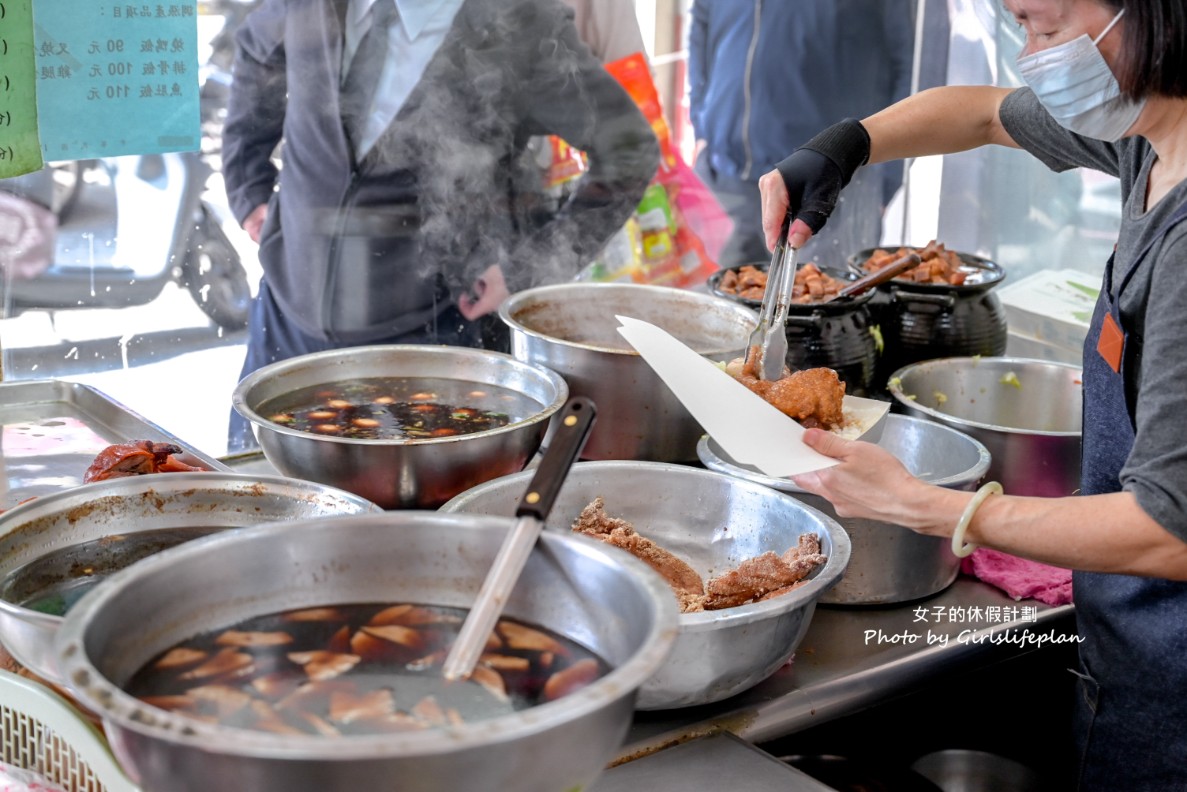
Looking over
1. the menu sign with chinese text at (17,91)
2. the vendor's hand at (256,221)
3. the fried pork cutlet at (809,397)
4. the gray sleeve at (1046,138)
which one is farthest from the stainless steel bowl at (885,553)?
the menu sign with chinese text at (17,91)

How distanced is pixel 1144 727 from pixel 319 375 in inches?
76.7

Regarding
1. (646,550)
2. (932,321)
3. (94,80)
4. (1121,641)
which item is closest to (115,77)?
(94,80)

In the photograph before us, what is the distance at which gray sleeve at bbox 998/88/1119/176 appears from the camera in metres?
2.35

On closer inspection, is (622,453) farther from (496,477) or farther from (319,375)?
(319,375)

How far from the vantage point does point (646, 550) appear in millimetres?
2131

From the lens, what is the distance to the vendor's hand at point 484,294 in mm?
3742

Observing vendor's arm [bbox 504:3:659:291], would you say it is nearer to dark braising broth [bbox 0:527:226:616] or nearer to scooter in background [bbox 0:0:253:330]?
scooter in background [bbox 0:0:253:330]

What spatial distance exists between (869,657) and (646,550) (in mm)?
520

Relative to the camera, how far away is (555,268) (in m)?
3.91

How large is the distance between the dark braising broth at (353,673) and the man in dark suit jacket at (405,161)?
230 cm

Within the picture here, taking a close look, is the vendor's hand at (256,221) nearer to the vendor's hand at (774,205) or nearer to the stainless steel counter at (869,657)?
the vendor's hand at (774,205)

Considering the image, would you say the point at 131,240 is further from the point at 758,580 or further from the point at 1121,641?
the point at 1121,641

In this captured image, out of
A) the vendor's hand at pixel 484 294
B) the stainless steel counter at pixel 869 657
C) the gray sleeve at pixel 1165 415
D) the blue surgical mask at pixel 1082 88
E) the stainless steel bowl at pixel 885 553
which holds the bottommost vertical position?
the stainless steel counter at pixel 869 657

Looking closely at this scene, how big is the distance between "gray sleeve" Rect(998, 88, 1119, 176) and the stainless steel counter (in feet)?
3.26
